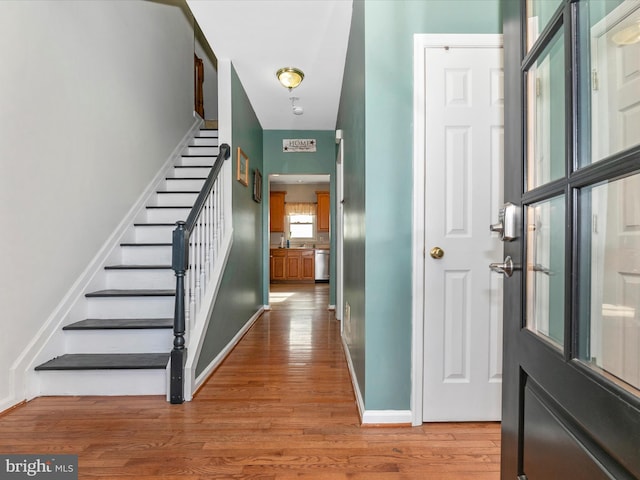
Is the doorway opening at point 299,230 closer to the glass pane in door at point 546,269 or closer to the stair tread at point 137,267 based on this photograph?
the stair tread at point 137,267

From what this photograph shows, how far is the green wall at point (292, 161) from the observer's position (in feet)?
16.0

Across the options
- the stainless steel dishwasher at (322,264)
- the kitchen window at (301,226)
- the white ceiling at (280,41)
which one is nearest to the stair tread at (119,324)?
the white ceiling at (280,41)

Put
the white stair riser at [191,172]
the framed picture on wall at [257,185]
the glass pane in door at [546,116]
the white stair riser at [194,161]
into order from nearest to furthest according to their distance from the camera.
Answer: the glass pane in door at [546,116]
the white stair riser at [191,172]
the white stair riser at [194,161]
the framed picture on wall at [257,185]

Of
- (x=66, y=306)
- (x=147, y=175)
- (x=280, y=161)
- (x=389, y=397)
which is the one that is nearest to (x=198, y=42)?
(x=280, y=161)

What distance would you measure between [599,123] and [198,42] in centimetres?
642

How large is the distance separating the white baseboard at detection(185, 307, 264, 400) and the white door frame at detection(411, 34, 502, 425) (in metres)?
1.39

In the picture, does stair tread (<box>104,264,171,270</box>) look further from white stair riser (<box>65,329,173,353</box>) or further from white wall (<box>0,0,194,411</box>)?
white stair riser (<box>65,329,173,353</box>)

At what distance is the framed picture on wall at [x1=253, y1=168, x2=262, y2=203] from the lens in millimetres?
4172

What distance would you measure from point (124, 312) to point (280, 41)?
8.11 feet

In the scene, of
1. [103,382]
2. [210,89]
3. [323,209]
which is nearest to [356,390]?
[103,382]

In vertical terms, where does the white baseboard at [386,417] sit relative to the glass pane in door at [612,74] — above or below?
below

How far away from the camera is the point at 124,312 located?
2.47 m

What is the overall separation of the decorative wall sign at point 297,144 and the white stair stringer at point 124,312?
1.76m

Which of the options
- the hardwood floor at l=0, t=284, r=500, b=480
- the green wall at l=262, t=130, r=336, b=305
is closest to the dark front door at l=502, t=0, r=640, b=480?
the hardwood floor at l=0, t=284, r=500, b=480
